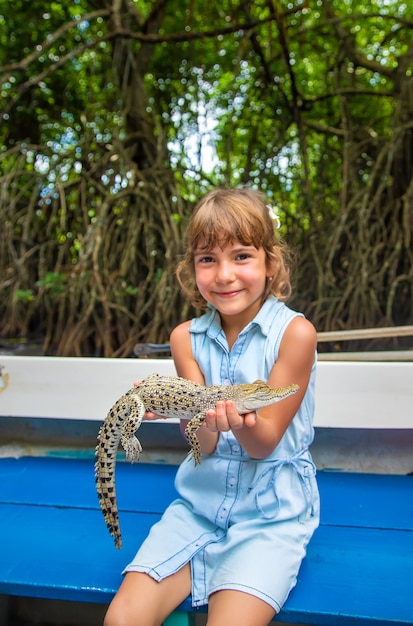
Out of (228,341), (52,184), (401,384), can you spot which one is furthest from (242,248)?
(52,184)

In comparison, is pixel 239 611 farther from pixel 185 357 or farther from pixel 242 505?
pixel 185 357

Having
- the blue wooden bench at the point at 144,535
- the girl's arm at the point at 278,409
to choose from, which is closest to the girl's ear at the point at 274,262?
the girl's arm at the point at 278,409

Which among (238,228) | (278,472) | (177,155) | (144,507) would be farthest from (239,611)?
(177,155)

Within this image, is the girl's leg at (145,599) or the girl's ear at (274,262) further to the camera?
the girl's ear at (274,262)

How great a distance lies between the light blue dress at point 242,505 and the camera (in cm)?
117

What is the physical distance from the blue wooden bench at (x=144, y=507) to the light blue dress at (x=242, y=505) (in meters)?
0.08

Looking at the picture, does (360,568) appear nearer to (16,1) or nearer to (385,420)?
(385,420)

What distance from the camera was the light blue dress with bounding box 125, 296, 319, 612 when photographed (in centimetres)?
117

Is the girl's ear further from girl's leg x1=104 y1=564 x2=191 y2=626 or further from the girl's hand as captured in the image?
girl's leg x1=104 y1=564 x2=191 y2=626

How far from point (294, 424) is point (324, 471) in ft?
1.92

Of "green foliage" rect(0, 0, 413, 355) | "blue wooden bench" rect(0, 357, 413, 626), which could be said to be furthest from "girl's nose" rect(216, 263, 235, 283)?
"green foliage" rect(0, 0, 413, 355)

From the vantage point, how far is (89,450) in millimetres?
2092

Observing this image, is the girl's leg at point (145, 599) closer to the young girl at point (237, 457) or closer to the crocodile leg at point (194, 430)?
the young girl at point (237, 457)

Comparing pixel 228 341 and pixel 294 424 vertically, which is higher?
pixel 228 341
